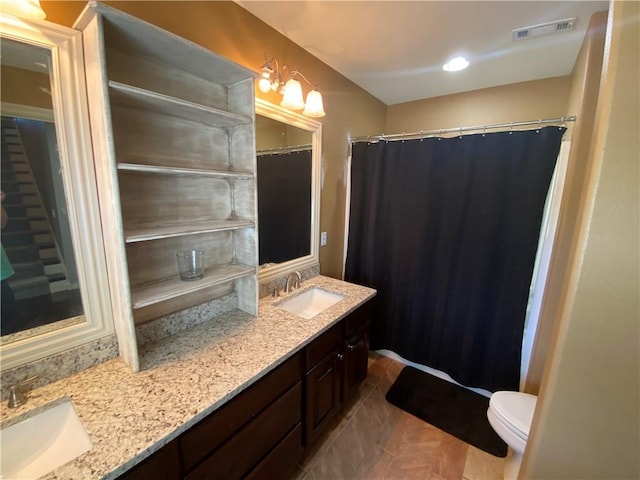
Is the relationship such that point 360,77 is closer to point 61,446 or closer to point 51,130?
point 51,130

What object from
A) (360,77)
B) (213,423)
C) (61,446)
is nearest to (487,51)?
(360,77)

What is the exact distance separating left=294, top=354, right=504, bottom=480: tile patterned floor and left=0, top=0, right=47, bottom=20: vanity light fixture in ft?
7.24

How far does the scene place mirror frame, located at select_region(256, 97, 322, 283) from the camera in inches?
63.9

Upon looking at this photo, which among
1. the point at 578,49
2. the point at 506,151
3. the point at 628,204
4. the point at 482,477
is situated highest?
the point at 578,49

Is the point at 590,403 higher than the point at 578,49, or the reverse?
the point at 578,49

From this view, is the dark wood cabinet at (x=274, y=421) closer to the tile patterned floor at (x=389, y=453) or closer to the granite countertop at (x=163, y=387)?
the granite countertop at (x=163, y=387)

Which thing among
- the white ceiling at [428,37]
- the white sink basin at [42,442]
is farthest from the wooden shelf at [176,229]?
the white ceiling at [428,37]

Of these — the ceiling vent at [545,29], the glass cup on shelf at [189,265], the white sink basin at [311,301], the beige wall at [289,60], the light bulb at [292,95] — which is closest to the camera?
the beige wall at [289,60]

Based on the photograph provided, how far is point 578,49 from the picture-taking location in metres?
1.69

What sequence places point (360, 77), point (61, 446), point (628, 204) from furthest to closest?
point (360, 77), point (61, 446), point (628, 204)

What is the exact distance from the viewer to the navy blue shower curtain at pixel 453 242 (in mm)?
1754

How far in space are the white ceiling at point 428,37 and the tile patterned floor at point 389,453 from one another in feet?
7.97

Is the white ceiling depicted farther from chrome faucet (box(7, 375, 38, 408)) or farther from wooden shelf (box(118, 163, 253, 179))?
chrome faucet (box(7, 375, 38, 408))

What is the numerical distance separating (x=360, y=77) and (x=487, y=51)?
2.92 ft
